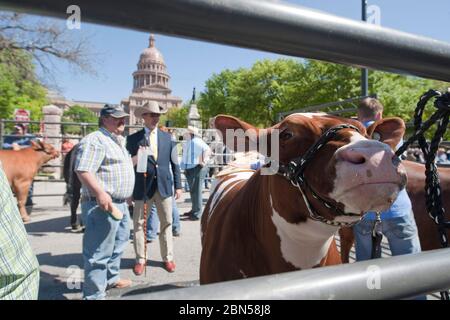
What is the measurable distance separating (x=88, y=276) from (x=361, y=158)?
327 centimetres

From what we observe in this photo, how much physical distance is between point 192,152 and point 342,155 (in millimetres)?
7330

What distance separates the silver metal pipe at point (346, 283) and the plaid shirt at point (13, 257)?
2.63ft

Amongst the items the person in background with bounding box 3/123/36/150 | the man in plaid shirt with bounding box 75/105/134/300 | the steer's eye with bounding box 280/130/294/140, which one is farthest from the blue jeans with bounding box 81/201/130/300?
the person in background with bounding box 3/123/36/150

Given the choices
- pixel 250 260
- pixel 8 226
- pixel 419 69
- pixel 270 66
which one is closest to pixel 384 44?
pixel 419 69

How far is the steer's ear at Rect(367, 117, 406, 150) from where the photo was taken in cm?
206

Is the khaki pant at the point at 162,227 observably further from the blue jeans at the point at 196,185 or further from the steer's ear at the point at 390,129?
the steer's ear at the point at 390,129

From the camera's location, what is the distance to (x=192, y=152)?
28.2 ft

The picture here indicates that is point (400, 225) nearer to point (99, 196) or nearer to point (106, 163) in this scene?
point (99, 196)

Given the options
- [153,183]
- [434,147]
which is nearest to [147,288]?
[153,183]

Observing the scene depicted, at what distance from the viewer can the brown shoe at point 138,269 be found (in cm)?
481

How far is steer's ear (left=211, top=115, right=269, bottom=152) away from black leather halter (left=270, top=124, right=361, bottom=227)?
0.38m

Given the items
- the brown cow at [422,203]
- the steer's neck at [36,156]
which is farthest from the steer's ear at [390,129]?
the steer's neck at [36,156]

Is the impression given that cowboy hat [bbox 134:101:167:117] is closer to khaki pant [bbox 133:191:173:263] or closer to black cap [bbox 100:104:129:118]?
black cap [bbox 100:104:129:118]

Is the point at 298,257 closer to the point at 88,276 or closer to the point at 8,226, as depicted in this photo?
the point at 8,226
